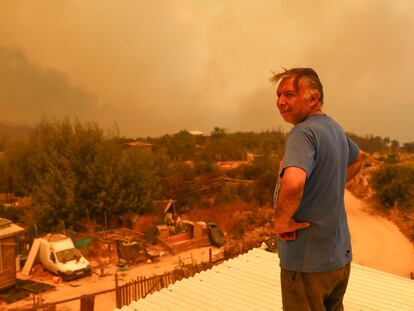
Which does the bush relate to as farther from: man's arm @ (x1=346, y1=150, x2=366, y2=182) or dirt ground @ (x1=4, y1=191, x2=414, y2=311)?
man's arm @ (x1=346, y1=150, x2=366, y2=182)

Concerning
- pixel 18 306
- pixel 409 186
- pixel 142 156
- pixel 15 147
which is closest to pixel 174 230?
pixel 142 156

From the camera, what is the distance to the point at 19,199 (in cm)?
2198

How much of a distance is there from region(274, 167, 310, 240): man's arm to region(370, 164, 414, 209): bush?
20.8 meters

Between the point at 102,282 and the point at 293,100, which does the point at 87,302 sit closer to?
the point at 293,100

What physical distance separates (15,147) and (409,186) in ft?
75.8

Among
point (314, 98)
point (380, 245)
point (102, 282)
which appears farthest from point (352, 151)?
point (380, 245)

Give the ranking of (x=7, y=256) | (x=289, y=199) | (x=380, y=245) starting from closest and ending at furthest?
(x=289, y=199) → (x=7, y=256) → (x=380, y=245)

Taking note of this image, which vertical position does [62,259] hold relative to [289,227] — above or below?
below

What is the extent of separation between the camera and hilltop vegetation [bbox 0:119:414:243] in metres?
17.3

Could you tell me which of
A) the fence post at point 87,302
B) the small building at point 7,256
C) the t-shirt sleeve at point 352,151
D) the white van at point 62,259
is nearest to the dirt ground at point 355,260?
the white van at point 62,259

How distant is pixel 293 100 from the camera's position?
2.06 meters

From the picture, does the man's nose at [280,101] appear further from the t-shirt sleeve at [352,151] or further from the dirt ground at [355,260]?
the dirt ground at [355,260]

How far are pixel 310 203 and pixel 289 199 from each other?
19 cm

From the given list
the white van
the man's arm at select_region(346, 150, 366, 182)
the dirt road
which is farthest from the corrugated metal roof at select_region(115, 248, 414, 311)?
the dirt road
